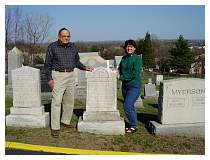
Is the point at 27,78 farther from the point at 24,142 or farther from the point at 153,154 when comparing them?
the point at 153,154

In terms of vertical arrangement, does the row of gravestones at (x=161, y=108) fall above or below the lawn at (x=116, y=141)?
above

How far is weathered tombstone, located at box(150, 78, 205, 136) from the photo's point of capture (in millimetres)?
5949

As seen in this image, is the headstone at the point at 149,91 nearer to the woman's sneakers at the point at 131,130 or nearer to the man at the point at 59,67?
the woman's sneakers at the point at 131,130

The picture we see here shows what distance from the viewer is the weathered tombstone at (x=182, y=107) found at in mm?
5949

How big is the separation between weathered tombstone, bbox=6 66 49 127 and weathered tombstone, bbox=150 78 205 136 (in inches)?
90.4

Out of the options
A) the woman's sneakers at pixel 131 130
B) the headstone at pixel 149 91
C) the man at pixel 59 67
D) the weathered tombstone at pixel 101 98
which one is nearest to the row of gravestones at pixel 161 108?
the weathered tombstone at pixel 101 98

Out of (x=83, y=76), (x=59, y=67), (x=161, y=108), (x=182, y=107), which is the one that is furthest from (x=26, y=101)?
(x=83, y=76)

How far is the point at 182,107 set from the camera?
20.0 feet

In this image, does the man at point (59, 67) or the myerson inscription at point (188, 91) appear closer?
the man at point (59, 67)

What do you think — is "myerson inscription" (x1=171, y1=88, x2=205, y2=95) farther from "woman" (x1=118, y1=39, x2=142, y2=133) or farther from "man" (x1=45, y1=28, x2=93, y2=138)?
"man" (x1=45, y1=28, x2=93, y2=138)

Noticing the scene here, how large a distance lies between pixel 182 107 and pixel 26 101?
10.0 ft

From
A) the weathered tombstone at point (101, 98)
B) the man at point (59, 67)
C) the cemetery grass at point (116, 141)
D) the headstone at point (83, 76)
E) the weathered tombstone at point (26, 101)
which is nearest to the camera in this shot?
the cemetery grass at point (116, 141)

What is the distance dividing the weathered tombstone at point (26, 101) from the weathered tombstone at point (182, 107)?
2296mm

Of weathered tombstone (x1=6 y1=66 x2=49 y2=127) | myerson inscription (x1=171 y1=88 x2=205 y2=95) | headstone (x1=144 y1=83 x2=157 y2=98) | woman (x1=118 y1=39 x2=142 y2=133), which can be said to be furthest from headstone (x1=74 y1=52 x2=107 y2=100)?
myerson inscription (x1=171 y1=88 x2=205 y2=95)
